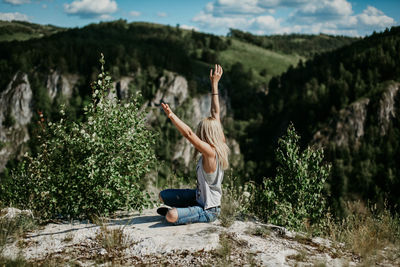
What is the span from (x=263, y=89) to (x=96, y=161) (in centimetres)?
16661

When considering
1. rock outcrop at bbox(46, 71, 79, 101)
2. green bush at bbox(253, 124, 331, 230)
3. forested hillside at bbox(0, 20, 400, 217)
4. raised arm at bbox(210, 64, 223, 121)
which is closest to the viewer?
green bush at bbox(253, 124, 331, 230)

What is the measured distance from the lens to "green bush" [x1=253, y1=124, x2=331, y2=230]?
6.64m

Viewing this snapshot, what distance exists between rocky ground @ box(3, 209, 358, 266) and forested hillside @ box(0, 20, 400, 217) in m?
65.4

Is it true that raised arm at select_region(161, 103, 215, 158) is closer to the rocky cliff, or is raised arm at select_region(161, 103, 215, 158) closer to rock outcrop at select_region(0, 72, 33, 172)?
the rocky cliff

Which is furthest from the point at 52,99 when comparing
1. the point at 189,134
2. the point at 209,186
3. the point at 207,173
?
the point at 189,134

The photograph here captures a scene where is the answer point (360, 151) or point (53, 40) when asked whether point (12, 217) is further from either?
point (53, 40)

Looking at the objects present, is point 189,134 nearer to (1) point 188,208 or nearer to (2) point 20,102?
(1) point 188,208

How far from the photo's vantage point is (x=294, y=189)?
276 inches

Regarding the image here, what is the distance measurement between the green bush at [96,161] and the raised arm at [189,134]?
1442 millimetres

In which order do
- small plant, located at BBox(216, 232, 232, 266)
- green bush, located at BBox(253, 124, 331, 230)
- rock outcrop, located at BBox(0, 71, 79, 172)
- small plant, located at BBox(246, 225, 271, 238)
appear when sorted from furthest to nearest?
rock outcrop, located at BBox(0, 71, 79, 172) → green bush, located at BBox(253, 124, 331, 230) → small plant, located at BBox(246, 225, 271, 238) → small plant, located at BBox(216, 232, 232, 266)

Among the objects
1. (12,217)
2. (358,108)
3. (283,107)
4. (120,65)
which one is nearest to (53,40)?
(120,65)

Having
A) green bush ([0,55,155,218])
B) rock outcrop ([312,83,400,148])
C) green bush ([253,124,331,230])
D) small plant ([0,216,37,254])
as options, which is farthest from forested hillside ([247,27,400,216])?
small plant ([0,216,37,254])

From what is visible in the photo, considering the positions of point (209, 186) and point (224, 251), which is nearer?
point (224, 251)

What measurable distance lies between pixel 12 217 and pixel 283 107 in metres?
138
